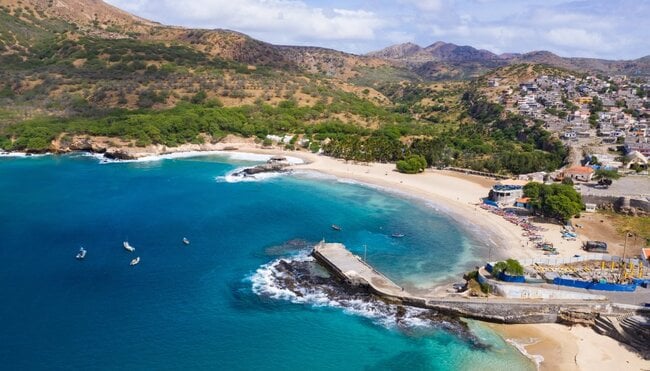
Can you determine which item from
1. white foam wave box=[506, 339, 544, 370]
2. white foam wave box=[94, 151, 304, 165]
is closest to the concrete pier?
white foam wave box=[506, 339, 544, 370]

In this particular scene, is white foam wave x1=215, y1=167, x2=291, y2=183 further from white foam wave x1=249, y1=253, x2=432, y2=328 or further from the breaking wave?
white foam wave x1=249, y1=253, x2=432, y2=328

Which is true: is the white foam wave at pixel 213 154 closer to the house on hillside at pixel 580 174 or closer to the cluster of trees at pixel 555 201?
the cluster of trees at pixel 555 201

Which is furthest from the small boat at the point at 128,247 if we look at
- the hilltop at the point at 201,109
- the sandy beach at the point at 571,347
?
the hilltop at the point at 201,109

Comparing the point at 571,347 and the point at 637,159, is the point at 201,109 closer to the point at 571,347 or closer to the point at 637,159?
the point at 637,159

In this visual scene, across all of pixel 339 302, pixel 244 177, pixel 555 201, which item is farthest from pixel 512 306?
pixel 244 177

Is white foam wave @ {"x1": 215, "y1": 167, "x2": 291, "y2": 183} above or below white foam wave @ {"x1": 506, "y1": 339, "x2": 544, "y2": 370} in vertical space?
above

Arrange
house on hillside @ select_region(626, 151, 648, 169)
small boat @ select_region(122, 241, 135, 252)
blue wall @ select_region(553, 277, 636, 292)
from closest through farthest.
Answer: blue wall @ select_region(553, 277, 636, 292) < small boat @ select_region(122, 241, 135, 252) < house on hillside @ select_region(626, 151, 648, 169)

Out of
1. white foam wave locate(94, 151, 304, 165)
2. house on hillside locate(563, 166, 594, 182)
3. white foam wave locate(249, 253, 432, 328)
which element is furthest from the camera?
white foam wave locate(94, 151, 304, 165)

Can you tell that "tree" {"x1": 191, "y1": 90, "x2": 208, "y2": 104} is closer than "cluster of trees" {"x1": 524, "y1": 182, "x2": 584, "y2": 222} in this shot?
No
